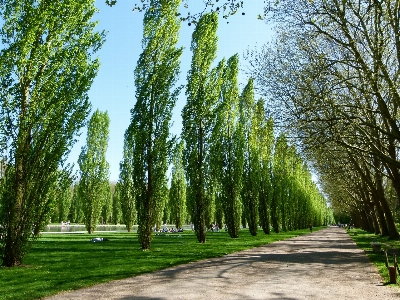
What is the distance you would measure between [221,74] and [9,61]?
58.2ft

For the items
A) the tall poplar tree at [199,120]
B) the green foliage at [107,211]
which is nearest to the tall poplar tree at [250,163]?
the tall poplar tree at [199,120]

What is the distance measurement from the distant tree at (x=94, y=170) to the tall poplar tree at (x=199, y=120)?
70.3 ft

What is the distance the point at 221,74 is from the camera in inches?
1133

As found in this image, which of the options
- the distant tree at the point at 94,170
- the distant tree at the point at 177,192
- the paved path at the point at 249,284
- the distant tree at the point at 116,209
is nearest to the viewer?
the paved path at the point at 249,284

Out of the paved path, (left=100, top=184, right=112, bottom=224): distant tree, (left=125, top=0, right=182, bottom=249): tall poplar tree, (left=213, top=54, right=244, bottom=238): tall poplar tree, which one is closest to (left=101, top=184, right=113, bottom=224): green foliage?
(left=100, top=184, right=112, bottom=224): distant tree

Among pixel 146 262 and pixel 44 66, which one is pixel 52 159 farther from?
pixel 146 262

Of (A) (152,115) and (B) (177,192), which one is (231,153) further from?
(B) (177,192)

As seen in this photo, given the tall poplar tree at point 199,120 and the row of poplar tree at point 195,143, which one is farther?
the tall poplar tree at point 199,120

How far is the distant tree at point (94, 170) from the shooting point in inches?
1725

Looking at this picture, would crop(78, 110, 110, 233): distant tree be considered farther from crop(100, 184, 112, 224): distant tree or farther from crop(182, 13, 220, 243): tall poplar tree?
crop(100, 184, 112, 224): distant tree

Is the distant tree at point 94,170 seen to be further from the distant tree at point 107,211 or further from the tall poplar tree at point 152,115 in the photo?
the distant tree at point 107,211

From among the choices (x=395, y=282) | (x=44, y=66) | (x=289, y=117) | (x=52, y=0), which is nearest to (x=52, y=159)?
(x=44, y=66)

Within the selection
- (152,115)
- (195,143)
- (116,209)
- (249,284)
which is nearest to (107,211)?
(116,209)

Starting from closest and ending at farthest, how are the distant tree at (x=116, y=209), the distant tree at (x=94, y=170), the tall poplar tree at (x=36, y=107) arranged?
the tall poplar tree at (x=36, y=107) < the distant tree at (x=94, y=170) < the distant tree at (x=116, y=209)
